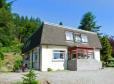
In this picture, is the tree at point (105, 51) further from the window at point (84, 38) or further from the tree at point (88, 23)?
the tree at point (88, 23)

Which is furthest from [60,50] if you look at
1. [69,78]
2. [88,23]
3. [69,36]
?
[88,23]

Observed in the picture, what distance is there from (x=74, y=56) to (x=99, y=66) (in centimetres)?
398

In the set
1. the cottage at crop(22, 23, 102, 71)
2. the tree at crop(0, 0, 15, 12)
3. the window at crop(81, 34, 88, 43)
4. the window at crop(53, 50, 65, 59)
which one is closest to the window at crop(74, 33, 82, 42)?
the cottage at crop(22, 23, 102, 71)

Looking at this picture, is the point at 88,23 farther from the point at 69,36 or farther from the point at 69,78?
the point at 69,78

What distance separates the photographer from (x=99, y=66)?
3391cm

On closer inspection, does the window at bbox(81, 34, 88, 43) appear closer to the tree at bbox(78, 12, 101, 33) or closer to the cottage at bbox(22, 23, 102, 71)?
the cottage at bbox(22, 23, 102, 71)

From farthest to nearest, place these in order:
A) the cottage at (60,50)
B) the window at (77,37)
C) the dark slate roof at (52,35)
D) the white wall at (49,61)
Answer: the window at (77,37) < the dark slate roof at (52,35) < the cottage at (60,50) < the white wall at (49,61)

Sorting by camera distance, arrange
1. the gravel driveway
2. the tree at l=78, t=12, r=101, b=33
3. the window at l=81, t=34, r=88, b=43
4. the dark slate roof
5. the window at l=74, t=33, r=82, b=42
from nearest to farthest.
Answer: the gravel driveway, the dark slate roof, the window at l=74, t=33, r=82, b=42, the window at l=81, t=34, r=88, b=43, the tree at l=78, t=12, r=101, b=33

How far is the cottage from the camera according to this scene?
3092 cm

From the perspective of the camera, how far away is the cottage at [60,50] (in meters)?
30.9

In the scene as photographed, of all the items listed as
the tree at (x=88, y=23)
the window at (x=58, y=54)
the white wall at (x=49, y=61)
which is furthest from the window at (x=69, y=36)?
the tree at (x=88, y=23)

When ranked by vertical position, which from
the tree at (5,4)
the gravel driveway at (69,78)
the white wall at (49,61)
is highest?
the tree at (5,4)

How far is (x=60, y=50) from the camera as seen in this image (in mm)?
32375

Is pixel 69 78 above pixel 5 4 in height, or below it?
below
